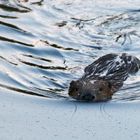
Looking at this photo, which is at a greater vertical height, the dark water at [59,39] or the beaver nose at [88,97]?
the beaver nose at [88,97]

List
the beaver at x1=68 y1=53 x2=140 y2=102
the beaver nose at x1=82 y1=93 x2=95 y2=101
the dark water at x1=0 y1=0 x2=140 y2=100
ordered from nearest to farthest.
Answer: the beaver nose at x1=82 y1=93 x2=95 y2=101 < the beaver at x1=68 y1=53 x2=140 y2=102 < the dark water at x1=0 y1=0 x2=140 y2=100

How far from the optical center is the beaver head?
738 cm

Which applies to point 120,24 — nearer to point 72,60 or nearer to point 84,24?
point 84,24

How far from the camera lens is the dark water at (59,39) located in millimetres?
7996

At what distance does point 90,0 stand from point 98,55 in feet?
8.43

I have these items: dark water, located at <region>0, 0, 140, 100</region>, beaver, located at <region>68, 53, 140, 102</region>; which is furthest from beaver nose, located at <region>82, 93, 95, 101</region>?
dark water, located at <region>0, 0, 140, 100</region>

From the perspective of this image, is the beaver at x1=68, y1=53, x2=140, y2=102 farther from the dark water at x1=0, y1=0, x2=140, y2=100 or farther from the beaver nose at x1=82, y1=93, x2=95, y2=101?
the dark water at x1=0, y1=0, x2=140, y2=100

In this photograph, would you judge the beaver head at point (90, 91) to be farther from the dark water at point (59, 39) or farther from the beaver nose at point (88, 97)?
the dark water at point (59, 39)

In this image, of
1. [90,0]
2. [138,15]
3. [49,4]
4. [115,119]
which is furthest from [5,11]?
[115,119]

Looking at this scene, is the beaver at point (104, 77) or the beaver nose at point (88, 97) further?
the beaver at point (104, 77)

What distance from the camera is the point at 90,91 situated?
7461 millimetres

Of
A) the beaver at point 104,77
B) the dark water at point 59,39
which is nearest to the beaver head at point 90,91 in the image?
the beaver at point 104,77

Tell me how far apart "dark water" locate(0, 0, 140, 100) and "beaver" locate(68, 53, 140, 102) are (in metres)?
0.14

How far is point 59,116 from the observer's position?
645 centimetres
